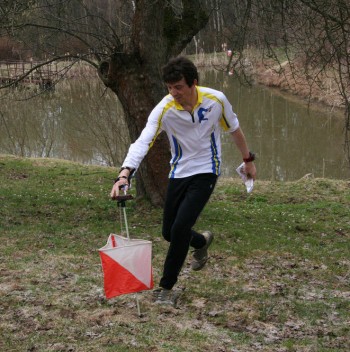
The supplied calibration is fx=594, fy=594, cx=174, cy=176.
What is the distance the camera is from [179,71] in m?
4.59

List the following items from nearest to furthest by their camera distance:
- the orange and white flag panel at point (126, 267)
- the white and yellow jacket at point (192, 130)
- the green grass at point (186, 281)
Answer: the green grass at point (186, 281)
the orange and white flag panel at point (126, 267)
the white and yellow jacket at point (192, 130)

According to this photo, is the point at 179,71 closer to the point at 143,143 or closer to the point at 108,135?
the point at 143,143

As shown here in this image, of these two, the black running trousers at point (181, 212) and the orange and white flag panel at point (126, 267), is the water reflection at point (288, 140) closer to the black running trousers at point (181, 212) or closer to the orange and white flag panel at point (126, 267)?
the black running trousers at point (181, 212)

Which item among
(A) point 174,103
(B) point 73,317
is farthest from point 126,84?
(B) point 73,317

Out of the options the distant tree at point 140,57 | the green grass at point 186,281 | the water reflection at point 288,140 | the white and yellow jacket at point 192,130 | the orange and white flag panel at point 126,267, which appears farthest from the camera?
the water reflection at point 288,140

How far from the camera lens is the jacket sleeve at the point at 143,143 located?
4.59 meters

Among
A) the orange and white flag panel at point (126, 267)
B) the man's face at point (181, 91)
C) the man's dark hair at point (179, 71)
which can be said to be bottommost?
the orange and white flag panel at point (126, 267)

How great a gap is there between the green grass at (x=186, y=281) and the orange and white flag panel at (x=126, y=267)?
0.87 ft

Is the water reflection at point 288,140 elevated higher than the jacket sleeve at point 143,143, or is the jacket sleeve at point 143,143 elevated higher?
the jacket sleeve at point 143,143

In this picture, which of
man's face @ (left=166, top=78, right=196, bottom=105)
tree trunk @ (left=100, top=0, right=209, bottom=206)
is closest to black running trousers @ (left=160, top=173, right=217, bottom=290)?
man's face @ (left=166, top=78, right=196, bottom=105)

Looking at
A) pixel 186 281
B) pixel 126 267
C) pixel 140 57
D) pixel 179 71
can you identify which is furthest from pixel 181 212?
pixel 140 57

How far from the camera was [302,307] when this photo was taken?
5.26 m

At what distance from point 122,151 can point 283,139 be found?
6.05 m

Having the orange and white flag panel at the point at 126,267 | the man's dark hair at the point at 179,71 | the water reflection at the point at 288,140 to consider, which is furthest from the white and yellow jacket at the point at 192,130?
the water reflection at the point at 288,140
